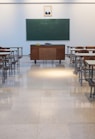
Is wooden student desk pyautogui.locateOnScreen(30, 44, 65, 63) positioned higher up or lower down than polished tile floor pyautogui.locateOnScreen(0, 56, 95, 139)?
higher up

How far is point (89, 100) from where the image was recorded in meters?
5.46

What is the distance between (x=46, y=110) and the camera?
15.5 ft

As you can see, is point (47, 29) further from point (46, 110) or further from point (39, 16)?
point (46, 110)

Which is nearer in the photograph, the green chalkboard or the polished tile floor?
the polished tile floor

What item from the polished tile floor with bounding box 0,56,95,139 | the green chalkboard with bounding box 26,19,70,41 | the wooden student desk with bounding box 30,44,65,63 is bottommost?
the polished tile floor with bounding box 0,56,95,139

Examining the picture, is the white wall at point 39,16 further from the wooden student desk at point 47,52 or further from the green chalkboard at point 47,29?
the wooden student desk at point 47,52

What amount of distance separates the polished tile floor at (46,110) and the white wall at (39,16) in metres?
8.40

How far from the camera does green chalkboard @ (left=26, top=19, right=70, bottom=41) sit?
1558cm

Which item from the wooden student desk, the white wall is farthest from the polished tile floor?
the white wall

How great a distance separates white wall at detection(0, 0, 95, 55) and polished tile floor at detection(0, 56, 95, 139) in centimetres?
840

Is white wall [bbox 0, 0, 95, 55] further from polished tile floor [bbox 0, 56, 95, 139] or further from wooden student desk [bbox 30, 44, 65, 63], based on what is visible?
polished tile floor [bbox 0, 56, 95, 139]

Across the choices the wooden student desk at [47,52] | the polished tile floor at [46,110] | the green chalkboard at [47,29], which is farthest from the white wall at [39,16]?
the polished tile floor at [46,110]

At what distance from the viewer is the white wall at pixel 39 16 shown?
1564cm

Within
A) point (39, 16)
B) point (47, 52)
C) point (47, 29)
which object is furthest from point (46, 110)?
point (39, 16)
